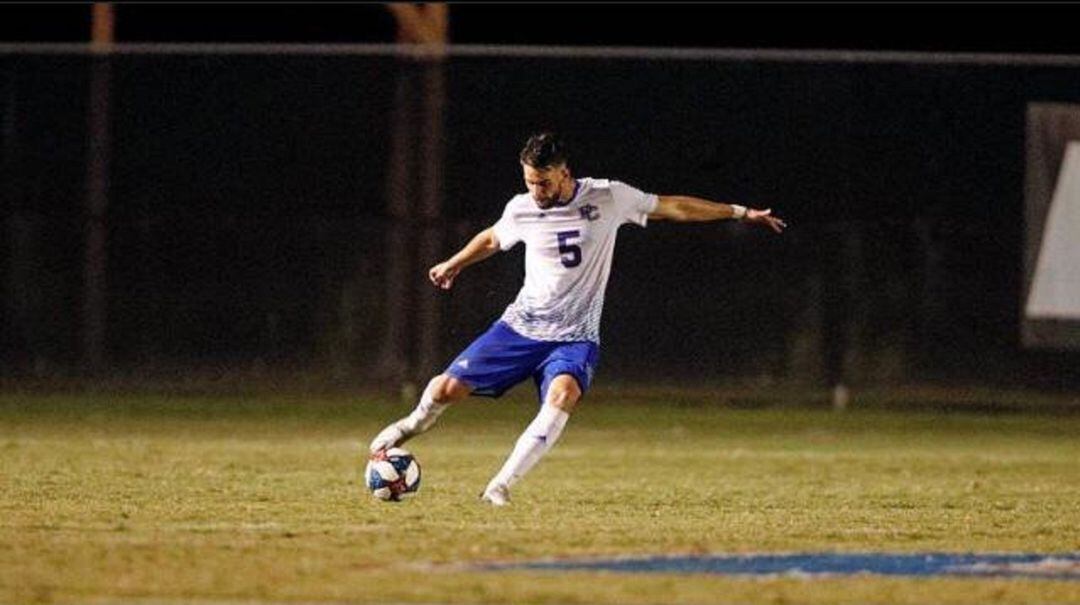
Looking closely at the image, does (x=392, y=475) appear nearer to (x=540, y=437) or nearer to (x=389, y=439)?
(x=389, y=439)

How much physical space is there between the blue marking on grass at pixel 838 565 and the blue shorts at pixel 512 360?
→ 101 inches

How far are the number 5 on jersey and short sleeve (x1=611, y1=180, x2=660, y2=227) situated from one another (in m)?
0.34

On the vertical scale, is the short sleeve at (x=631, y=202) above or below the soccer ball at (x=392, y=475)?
above

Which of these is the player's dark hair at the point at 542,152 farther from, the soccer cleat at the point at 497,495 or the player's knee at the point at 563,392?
the soccer cleat at the point at 497,495

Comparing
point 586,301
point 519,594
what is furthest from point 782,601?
point 586,301

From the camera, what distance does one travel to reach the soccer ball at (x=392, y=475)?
43.5 feet

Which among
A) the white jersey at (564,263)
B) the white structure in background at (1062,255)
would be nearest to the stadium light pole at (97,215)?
the white structure in background at (1062,255)

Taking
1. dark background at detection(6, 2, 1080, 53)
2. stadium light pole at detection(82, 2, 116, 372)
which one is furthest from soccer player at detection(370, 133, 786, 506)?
dark background at detection(6, 2, 1080, 53)

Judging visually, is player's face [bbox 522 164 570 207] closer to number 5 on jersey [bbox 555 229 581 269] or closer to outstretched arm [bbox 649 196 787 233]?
number 5 on jersey [bbox 555 229 581 269]

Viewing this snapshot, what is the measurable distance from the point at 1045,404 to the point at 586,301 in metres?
10.0

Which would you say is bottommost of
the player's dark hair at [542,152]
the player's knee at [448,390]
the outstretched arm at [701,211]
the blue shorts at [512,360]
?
the player's knee at [448,390]

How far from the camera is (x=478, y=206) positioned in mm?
22906

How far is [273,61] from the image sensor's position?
23.3m

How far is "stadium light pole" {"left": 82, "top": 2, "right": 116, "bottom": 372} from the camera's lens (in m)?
22.9
